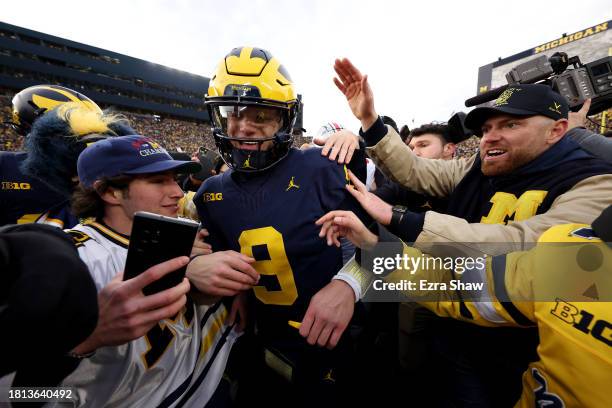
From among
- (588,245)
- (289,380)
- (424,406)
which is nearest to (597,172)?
(588,245)

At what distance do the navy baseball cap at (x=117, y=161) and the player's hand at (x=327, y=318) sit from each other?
1.01m

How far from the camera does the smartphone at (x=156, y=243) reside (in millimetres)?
819

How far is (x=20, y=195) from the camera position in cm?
221

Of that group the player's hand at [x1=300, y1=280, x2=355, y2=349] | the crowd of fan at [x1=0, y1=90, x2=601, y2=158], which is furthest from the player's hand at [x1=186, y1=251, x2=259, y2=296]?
the crowd of fan at [x1=0, y1=90, x2=601, y2=158]

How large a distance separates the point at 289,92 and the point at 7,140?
100 ft

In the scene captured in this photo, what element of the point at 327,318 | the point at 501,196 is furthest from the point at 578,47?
the point at 327,318

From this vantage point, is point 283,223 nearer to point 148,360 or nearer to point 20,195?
point 148,360

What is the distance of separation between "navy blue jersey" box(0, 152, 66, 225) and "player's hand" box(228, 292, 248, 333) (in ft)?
5.74

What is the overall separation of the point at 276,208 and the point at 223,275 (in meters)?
0.45

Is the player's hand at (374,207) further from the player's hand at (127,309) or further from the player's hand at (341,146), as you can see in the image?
the player's hand at (127,309)

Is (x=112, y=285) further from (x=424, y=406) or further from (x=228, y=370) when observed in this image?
(x=424, y=406)

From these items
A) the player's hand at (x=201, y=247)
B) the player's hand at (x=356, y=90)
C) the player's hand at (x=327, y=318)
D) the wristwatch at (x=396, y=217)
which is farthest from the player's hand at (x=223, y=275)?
the player's hand at (x=356, y=90)

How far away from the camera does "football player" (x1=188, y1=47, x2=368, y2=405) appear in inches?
57.2

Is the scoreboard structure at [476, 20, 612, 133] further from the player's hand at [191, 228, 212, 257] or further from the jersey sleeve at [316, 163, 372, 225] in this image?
the player's hand at [191, 228, 212, 257]
